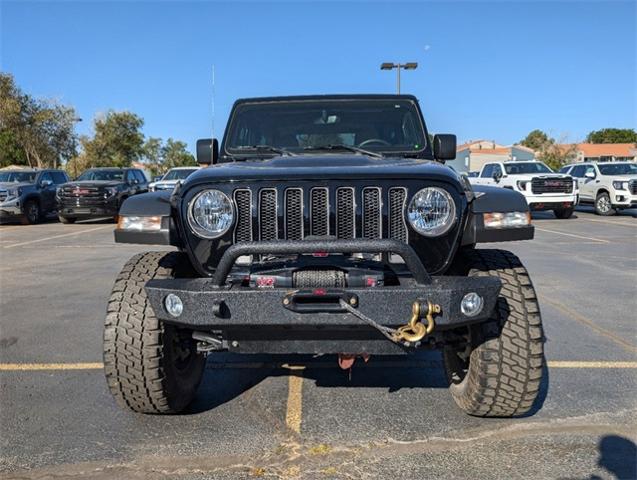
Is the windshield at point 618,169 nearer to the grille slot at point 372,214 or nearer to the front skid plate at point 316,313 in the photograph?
the grille slot at point 372,214

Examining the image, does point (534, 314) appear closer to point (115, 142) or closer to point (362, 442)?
point (362, 442)

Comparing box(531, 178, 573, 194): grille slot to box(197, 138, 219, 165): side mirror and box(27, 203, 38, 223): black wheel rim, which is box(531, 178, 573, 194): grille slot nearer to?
box(197, 138, 219, 165): side mirror

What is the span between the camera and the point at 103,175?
18328mm

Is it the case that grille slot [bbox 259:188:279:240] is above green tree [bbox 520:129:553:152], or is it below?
below

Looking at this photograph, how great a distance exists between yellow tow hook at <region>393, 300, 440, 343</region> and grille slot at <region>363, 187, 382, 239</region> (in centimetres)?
50

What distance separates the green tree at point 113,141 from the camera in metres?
Answer: 44.2

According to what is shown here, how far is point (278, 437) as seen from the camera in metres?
3.12

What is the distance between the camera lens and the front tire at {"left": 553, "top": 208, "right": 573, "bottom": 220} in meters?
17.4

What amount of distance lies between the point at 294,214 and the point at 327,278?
0.43m

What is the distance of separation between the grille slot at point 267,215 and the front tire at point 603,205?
17.8 meters

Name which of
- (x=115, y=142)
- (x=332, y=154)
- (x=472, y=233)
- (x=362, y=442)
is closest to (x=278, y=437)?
(x=362, y=442)

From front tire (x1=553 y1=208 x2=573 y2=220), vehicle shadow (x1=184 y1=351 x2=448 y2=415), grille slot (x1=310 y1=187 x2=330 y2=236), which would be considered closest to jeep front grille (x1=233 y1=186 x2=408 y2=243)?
grille slot (x1=310 y1=187 x2=330 y2=236)

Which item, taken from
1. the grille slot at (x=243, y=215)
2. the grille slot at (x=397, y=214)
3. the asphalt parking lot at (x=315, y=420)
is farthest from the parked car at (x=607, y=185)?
the grille slot at (x=243, y=215)

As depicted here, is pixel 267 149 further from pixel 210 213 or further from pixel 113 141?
pixel 113 141
